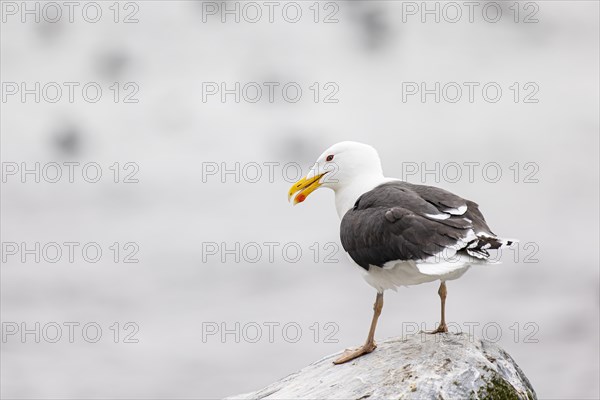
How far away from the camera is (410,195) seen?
7.95m

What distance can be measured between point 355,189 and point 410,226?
141cm

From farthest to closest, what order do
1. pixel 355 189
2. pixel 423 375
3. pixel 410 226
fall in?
1. pixel 355 189
2. pixel 410 226
3. pixel 423 375

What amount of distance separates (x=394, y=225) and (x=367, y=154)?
60.7 inches

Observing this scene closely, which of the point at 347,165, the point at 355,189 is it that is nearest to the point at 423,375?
the point at 355,189

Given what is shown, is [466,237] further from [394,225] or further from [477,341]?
[477,341]

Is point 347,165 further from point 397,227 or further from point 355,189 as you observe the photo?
point 397,227

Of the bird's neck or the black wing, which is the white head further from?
the black wing

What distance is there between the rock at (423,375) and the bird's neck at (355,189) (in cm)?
143

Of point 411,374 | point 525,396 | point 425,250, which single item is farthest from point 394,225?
point 525,396

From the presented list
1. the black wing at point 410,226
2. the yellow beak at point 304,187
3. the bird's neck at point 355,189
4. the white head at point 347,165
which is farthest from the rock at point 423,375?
the yellow beak at point 304,187

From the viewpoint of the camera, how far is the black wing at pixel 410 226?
727 cm

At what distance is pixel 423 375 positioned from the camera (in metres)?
7.28

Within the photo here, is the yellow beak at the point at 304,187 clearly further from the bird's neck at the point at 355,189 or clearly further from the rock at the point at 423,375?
the rock at the point at 423,375

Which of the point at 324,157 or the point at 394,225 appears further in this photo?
the point at 324,157
